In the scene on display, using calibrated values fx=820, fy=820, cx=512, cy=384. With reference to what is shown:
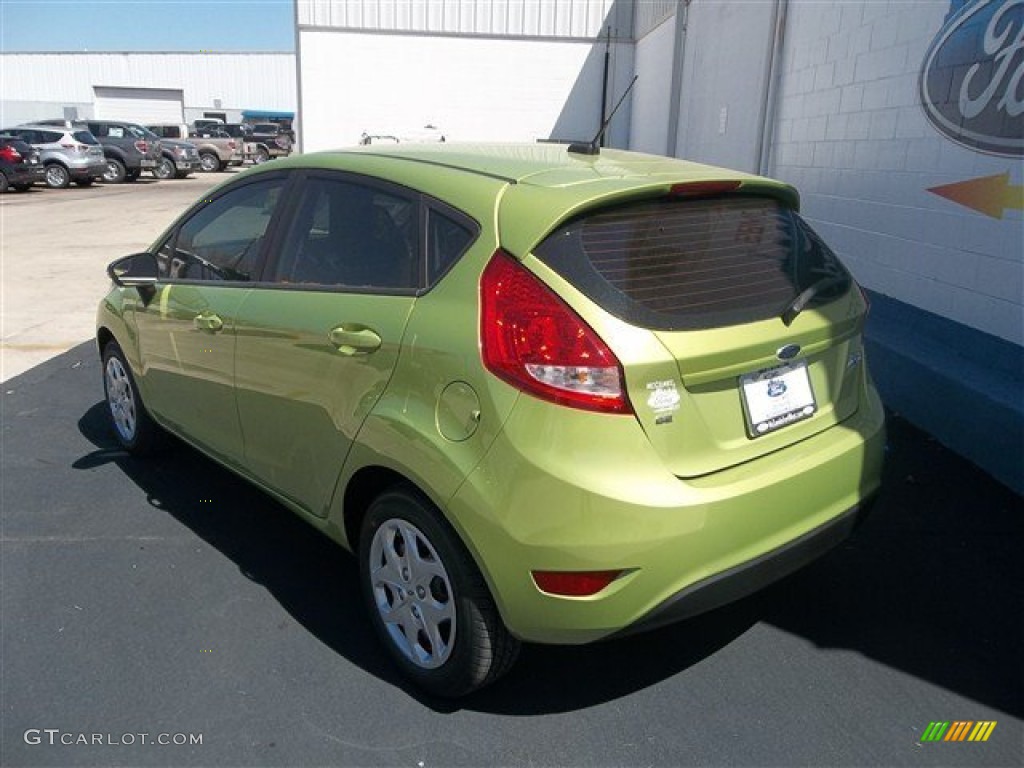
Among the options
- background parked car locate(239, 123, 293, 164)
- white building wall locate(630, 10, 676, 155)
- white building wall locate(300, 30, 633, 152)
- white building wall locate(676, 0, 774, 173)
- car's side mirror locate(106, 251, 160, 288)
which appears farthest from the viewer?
background parked car locate(239, 123, 293, 164)

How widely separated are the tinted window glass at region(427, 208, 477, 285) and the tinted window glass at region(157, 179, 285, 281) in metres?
1.05

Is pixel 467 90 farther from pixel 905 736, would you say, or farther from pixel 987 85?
pixel 905 736

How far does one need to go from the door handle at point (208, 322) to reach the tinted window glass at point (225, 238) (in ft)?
0.57

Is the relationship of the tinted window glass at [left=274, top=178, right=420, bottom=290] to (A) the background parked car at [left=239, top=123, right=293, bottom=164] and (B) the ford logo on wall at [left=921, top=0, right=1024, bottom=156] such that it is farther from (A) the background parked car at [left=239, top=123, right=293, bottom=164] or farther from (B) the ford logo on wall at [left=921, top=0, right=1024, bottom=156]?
(A) the background parked car at [left=239, top=123, right=293, bottom=164]

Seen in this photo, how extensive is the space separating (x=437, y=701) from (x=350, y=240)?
5.24ft

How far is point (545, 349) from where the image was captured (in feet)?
7.19

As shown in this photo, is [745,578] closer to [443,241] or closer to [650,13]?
[443,241]

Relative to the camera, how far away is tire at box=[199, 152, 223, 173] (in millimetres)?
33356

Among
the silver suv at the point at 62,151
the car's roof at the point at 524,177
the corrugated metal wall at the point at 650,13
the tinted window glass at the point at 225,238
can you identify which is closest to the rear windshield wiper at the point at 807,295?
the car's roof at the point at 524,177

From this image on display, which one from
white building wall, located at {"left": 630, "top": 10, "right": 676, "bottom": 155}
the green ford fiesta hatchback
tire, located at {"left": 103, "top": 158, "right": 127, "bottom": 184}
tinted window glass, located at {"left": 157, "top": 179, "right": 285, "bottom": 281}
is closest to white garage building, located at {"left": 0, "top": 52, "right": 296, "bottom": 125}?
tire, located at {"left": 103, "top": 158, "right": 127, "bottom": 184}

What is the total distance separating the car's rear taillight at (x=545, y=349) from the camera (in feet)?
7.08

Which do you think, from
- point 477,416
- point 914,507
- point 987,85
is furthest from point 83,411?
point 987,85

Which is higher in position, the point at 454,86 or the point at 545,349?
the point at 454,86

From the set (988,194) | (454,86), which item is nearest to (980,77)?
(988,194)
